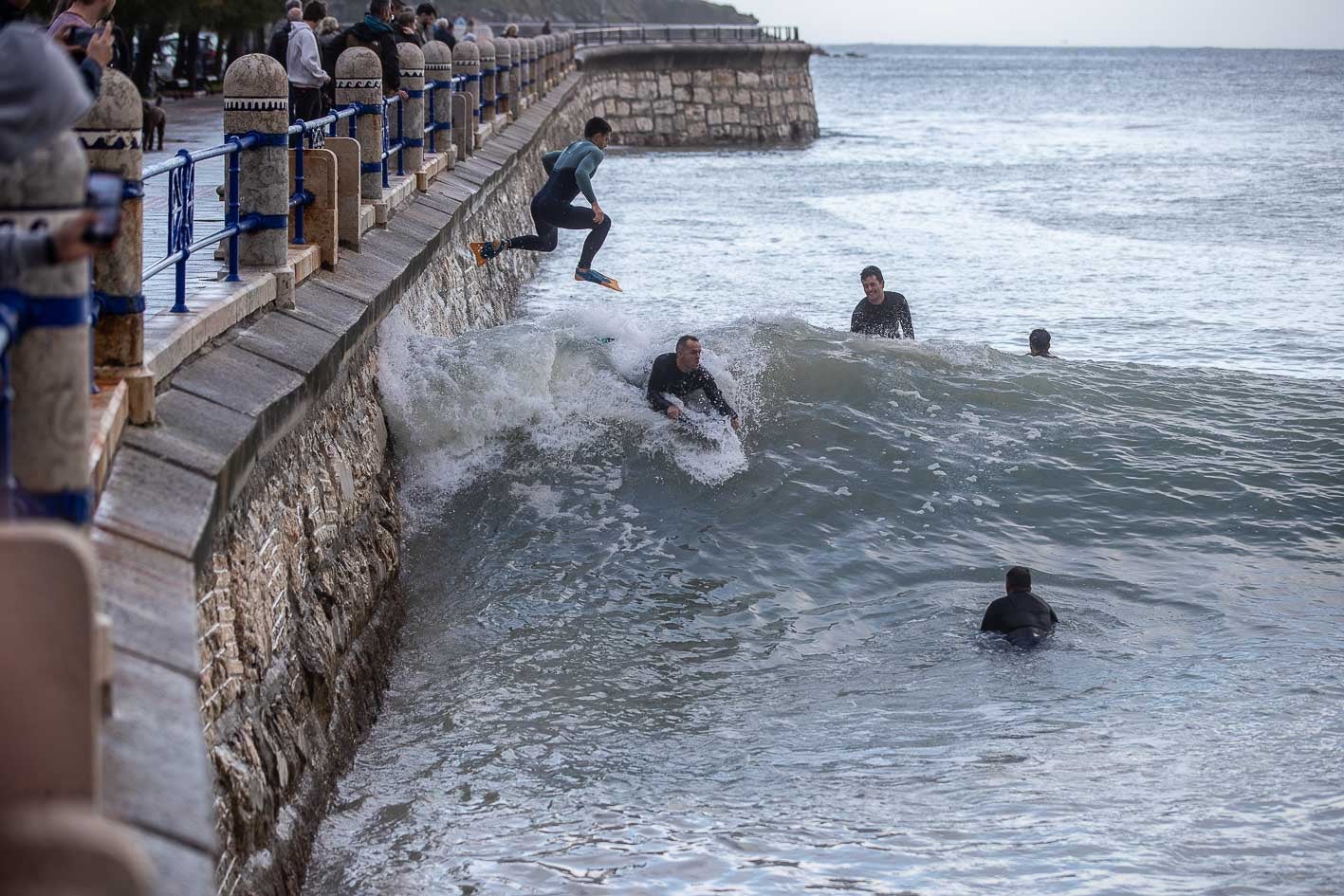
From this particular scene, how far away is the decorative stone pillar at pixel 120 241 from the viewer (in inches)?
208

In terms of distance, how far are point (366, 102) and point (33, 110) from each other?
28.2ft

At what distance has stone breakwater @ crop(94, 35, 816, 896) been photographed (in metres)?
3.57

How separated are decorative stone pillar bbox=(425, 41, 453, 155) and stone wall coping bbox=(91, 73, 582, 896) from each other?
6.27m

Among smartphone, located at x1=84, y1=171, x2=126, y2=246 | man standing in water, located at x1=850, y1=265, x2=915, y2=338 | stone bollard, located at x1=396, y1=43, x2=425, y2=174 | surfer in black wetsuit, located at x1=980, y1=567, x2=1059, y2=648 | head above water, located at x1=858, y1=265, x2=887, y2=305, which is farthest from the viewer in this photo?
man standing in water, located at x1=850, y1=265, x2=915, y2=338

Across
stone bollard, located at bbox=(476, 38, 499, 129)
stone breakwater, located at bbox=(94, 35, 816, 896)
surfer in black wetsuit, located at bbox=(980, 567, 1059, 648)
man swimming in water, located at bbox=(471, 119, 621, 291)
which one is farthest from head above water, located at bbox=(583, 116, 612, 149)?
stone bollard, located at bbox=(476, 38, 499, 129)

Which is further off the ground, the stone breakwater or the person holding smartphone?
the person holding smartphone

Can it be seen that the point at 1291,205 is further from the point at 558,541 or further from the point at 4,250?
the point at 4,250

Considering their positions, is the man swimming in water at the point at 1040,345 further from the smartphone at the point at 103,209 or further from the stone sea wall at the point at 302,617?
the smartphone at the point at 103,209

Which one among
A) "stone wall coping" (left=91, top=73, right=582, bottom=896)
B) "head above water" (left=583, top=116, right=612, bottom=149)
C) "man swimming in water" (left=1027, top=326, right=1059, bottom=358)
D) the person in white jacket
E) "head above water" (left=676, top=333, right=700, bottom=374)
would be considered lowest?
"man swimming in water" (left=1027, top=326, right=1059, bottom=358)

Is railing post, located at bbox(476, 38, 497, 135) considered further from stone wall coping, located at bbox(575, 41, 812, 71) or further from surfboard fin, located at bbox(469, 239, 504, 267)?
stone wall coping, located at bbox(575, 41, 812, 71)

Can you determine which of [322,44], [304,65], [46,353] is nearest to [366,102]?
[304,65]

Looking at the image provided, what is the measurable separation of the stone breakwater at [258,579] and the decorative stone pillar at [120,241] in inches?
12.2

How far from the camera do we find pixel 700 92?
188 ft

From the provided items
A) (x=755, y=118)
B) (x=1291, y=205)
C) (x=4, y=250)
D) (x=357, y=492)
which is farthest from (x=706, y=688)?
(x=755, y=118)
